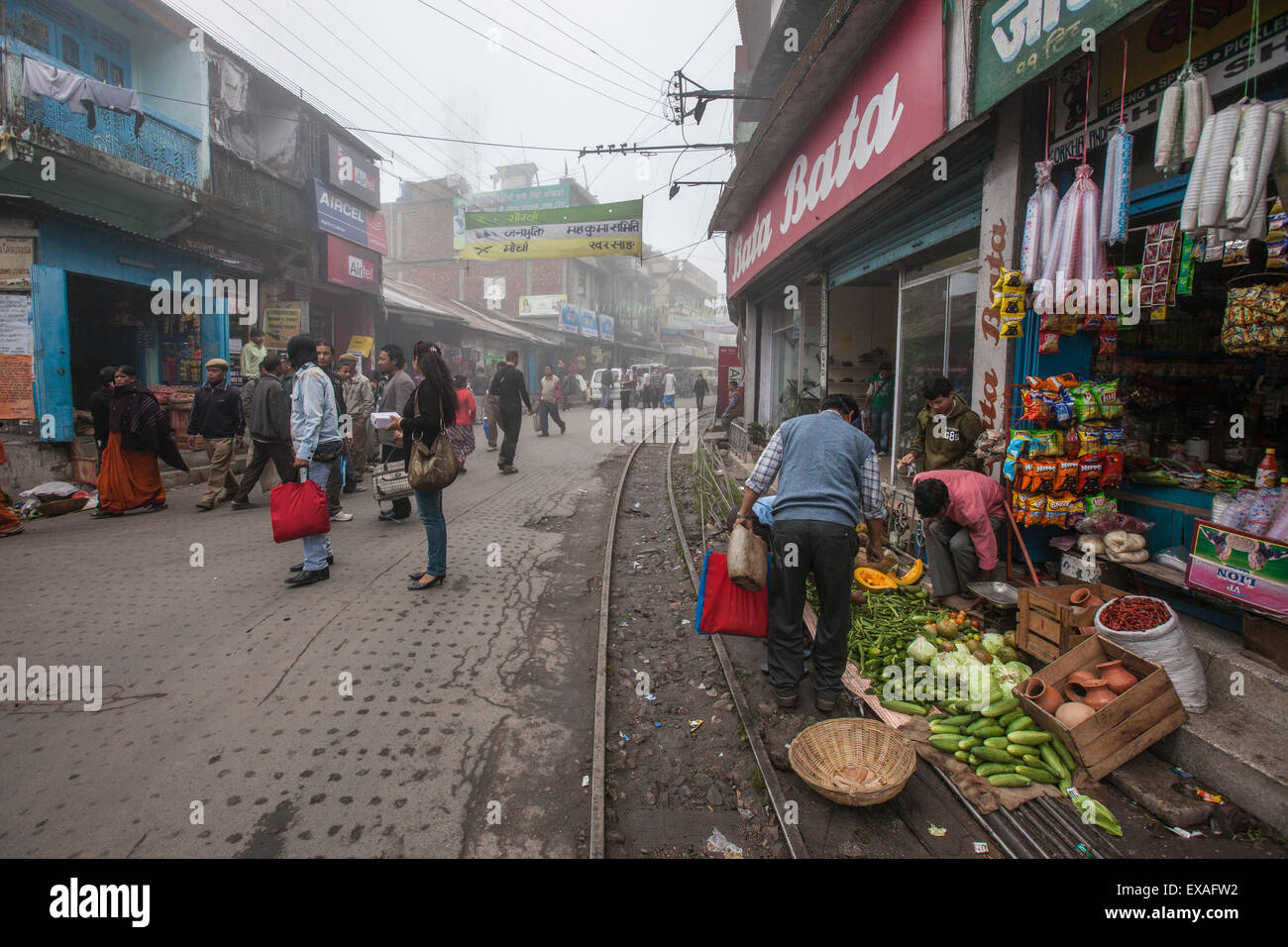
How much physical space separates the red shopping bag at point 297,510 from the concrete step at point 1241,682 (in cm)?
566

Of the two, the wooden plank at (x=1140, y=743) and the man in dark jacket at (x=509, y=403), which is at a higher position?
the man in dark jacket at (x=509, y=403)

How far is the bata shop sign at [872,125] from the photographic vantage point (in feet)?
15.6

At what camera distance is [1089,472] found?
421 centimetres

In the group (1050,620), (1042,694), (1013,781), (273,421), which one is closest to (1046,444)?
(1050,620)

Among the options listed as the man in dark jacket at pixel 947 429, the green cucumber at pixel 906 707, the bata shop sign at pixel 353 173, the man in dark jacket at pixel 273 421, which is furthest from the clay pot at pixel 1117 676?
the bata shop sign at pixel 353 173

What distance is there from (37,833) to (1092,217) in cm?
589

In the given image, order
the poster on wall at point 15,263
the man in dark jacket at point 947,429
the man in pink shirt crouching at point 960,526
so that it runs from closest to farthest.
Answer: the man in pink shirt crouching at point 960,526
the man in dark jacket at point 947,429
the poster on wall at point 15,263

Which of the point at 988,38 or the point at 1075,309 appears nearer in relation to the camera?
the point at 1075,309

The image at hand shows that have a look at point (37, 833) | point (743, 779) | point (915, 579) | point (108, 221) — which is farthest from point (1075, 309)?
point (108, 221)

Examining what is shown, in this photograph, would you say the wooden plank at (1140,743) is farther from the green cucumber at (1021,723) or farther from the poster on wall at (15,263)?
the poster on wall at (15,263)

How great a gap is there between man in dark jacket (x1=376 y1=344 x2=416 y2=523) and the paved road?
0.94m

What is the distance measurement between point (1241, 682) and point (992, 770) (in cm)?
132

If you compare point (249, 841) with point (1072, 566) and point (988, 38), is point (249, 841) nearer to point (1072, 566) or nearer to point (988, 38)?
point (1072, 566)

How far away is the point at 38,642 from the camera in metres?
4.05
